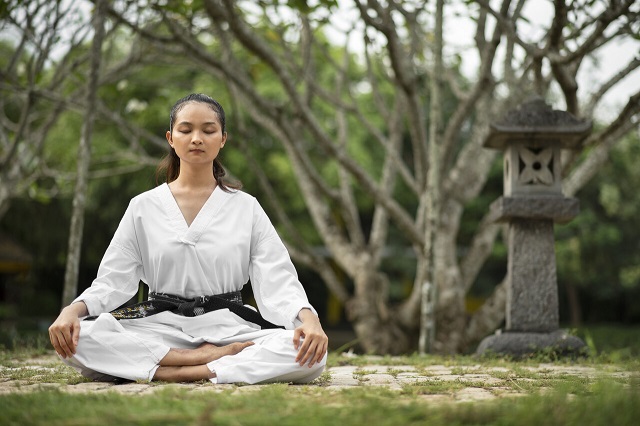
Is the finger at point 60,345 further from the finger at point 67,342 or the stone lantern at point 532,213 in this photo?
the stone lantern at point 532,213

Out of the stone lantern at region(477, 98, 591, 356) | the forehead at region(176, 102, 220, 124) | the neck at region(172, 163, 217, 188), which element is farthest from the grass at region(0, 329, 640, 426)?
the stone lantern at region(477, 98, 591, 356)

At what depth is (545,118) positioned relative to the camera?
5473mm

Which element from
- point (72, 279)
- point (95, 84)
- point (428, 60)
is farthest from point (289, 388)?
point (428, 60)

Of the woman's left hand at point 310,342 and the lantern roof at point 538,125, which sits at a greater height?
the lantern roof at point 538,125

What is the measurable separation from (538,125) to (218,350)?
10.6 feet

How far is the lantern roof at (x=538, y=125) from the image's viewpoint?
542cm

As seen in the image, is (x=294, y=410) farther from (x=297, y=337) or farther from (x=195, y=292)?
(x=195, y=292)

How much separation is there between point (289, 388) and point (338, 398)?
0.44m

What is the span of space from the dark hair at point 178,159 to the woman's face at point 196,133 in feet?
0.12

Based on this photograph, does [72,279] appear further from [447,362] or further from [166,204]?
[447,362]

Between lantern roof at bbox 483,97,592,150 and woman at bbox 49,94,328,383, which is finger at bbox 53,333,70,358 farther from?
lantern roof at bbox 483,97,592,150

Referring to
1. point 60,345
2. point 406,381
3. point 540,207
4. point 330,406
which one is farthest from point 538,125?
point 60,345

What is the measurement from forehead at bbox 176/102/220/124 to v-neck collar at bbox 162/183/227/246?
14.3 inches

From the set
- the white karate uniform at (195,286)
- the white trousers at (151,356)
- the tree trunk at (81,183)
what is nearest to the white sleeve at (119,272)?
the white karate uniform at (195,286)
